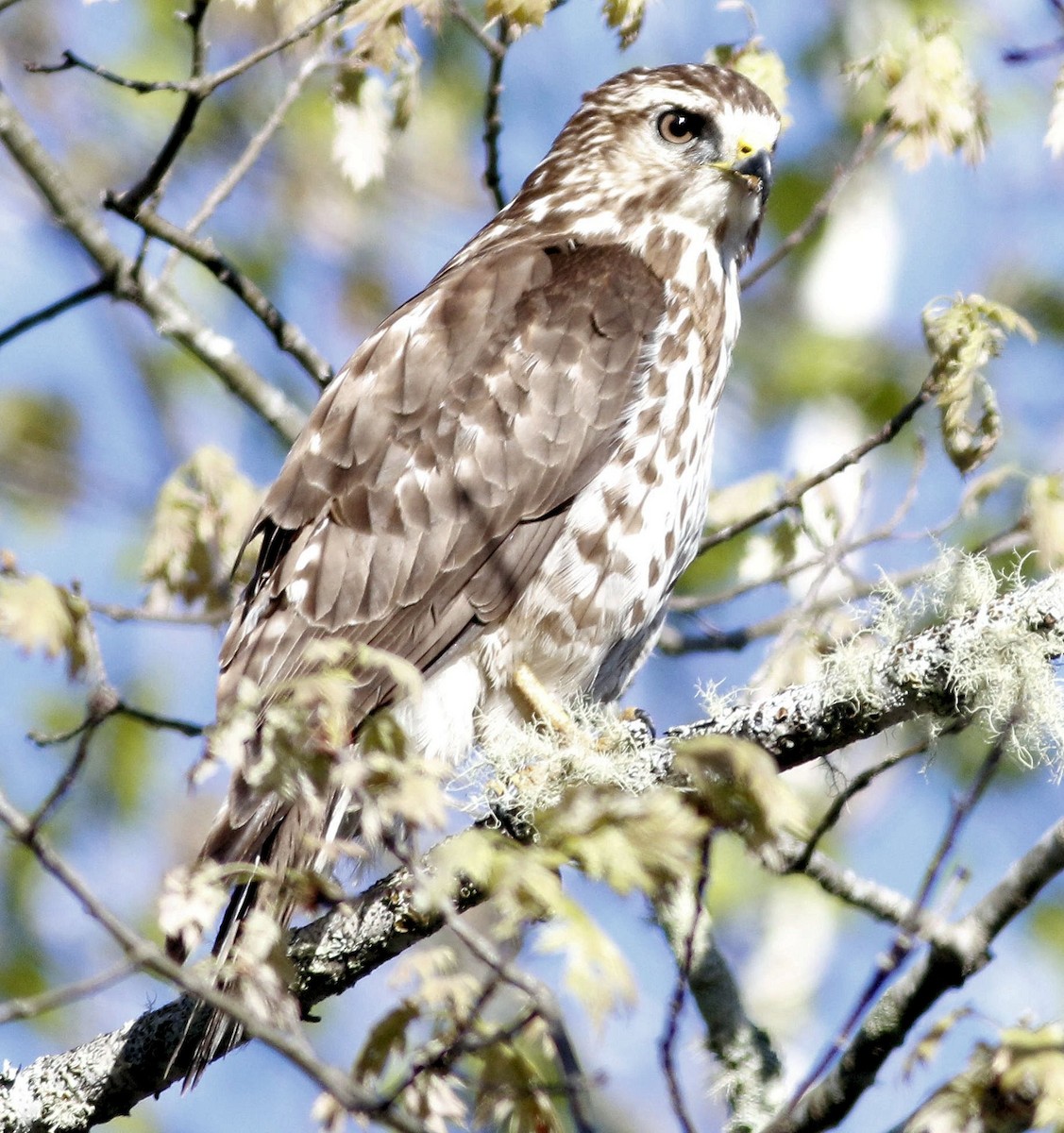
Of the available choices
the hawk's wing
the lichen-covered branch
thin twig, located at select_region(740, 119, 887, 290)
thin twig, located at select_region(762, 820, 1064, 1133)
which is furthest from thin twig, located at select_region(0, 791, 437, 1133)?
thin twig, located at select_region(740, 119, 887, 290)

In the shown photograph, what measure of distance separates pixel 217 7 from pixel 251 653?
6.34 meters

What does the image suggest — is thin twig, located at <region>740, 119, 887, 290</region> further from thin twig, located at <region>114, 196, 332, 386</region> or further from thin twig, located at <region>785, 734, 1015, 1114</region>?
thin twig, located at <region>785, 734, 1015, 1114</region>

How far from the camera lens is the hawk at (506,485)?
407 cm

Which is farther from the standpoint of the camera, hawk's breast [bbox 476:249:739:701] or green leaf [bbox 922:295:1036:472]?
hawk's breast [bbox 476:249:739:701]

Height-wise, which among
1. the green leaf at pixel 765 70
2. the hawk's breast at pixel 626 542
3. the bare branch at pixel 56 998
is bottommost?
the bare branch at pixel 56 998

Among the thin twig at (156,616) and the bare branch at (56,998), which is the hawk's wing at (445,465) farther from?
the bare branch at (56,998)

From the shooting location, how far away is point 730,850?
7.63m

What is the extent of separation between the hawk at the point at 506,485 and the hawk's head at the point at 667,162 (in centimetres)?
3

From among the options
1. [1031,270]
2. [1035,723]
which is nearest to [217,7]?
[1031,270]

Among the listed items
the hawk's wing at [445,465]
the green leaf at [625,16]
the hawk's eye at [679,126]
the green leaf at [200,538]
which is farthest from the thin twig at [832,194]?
the green leaf at [200,538]

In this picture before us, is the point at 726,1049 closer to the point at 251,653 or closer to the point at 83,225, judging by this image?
the point at 251,653

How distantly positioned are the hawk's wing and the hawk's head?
1.33 feet

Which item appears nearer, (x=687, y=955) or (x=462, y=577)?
(x=687, y=955)

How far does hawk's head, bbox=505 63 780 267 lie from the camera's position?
4.63m
